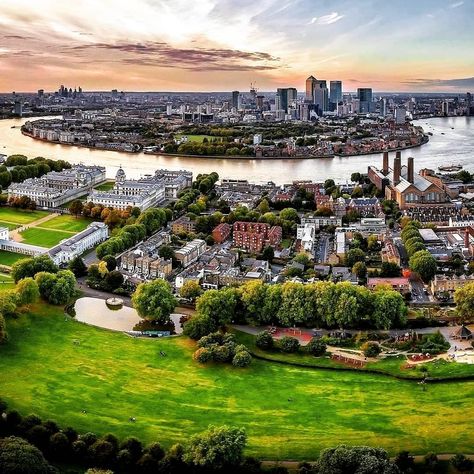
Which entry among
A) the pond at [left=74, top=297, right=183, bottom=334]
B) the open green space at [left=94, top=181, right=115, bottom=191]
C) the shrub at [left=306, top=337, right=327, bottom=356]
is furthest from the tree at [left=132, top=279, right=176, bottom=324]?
the open green space at [left=94, top=181, right=115, bottom=191]

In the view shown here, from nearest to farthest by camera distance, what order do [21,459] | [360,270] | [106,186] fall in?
[21,459] → [360,270] → [106,186]

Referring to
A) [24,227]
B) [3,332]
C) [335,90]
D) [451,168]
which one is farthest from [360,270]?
[335,90]

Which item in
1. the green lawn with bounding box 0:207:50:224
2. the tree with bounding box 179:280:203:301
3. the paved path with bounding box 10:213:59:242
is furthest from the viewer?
the green lawn with bounding box 0:207:50:224

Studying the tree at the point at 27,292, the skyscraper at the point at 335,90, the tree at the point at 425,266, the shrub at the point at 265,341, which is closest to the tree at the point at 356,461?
the shrub at the point at 265,341

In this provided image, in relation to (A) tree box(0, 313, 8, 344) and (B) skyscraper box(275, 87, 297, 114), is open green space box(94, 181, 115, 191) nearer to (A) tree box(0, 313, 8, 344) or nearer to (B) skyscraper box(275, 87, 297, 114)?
(A) tree box(0, 313, 8, 344)

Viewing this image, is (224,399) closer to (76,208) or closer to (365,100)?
(76,208)

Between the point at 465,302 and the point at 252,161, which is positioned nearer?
the point at 465,302

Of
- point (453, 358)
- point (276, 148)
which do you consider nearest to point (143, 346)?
point (453, 358)
